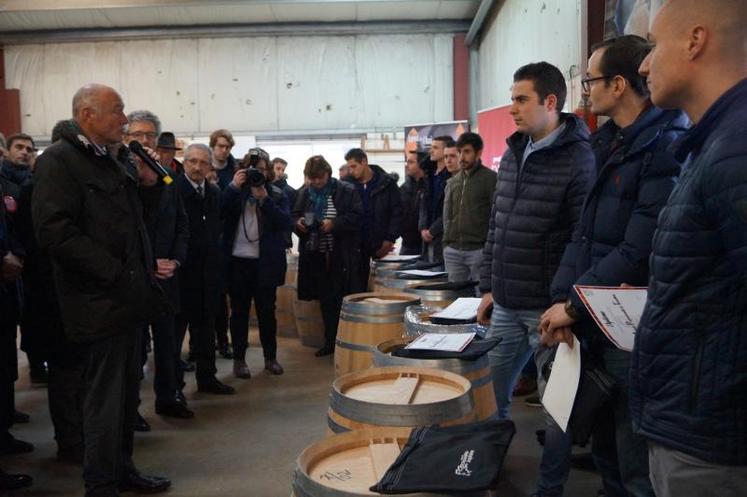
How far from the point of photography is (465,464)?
1.38 meters

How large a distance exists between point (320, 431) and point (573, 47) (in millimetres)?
3664

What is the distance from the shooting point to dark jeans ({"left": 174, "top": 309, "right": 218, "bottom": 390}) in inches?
164

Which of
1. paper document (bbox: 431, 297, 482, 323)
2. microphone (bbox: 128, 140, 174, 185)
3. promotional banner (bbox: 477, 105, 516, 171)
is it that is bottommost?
paper document (bbox: 431, 297, 482, 323)

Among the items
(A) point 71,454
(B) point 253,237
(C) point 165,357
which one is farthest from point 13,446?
(B) point 253,237

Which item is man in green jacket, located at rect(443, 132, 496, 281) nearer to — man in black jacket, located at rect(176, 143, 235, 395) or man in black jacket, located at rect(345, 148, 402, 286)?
man in black jacket, located at rect(345, 148, 402, 286)

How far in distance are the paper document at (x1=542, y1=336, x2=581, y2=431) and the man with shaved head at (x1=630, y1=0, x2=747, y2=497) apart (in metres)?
0.56

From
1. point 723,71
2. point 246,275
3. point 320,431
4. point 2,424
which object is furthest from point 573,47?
point 2,424

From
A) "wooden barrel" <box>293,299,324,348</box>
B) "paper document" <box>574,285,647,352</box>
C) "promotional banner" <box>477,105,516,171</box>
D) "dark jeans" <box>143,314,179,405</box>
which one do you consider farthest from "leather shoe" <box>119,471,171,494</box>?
"promotional banner" <box>477,105,516,171</box>

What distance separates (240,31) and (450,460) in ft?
33.8

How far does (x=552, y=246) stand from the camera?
2.55 meters

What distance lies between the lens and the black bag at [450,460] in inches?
51.8

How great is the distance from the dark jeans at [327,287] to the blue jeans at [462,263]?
1.08 m

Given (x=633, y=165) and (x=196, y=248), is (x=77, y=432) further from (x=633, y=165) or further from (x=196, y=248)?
(x=633, y=165)

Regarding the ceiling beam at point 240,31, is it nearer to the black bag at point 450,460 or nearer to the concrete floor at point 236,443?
the concrete floor at point 236,443
